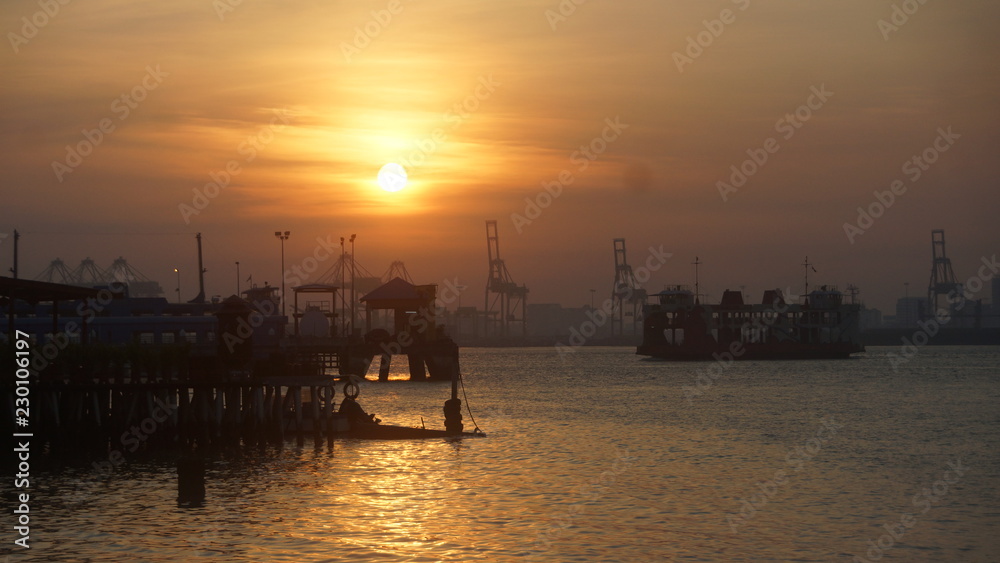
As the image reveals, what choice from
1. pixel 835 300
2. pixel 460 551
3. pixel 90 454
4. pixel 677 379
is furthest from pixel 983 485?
pixel 835 300

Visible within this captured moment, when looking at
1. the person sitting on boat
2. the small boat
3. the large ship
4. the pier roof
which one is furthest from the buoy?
the large ship

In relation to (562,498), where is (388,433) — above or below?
above

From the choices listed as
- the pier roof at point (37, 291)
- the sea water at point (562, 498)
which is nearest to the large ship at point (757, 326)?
the sea water at point (562, 498)

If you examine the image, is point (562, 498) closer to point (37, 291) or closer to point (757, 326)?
point (37, 291)

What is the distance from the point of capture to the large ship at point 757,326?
18150cm

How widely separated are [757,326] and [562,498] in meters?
158

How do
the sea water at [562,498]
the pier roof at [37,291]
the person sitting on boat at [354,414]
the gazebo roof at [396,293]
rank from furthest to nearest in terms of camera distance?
the gazebo roof at [396,293], the person sitting on boat at [354,414], the pier roof at [37,291], the sea water at [562,498]

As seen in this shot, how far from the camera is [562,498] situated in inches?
1341

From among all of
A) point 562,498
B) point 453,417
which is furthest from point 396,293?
point 562,498

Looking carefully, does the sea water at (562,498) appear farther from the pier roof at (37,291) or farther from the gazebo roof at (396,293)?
the gazebo roof at (396,293)

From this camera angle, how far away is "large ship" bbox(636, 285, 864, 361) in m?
182

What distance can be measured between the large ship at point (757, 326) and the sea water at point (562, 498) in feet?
391

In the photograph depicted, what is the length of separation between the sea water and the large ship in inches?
4696

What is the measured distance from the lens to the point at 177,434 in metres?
42.8
